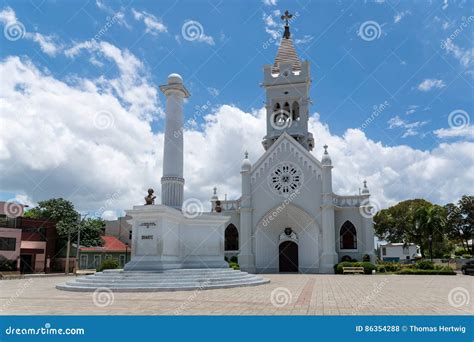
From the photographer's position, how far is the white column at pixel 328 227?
129 feet

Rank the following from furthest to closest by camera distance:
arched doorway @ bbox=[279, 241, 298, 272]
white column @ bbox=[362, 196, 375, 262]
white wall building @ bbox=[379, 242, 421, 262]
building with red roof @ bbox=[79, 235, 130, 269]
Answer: white wall building @ bbox=[379, 242, 421, 262], building with red roof @ bbox=[79, 235, 130, 269], arched doorway @ bbox=[279, 241, 298, 272], white column @ bbox=[362, 196, 375, 262]

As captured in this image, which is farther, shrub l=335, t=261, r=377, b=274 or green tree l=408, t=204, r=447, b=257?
green tree l=408, t=204, r=447, b=257

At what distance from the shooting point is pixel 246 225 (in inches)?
1666

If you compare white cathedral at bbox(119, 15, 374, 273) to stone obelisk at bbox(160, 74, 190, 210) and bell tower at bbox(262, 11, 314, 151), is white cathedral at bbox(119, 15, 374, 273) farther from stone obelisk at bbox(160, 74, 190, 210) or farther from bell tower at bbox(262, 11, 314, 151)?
stone obelisk at bbox(160, 74, 190, 210)

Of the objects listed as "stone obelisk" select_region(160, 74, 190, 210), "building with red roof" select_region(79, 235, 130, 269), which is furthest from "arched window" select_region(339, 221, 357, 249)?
"building with red roof" select_region(79, 235, 130, 269)

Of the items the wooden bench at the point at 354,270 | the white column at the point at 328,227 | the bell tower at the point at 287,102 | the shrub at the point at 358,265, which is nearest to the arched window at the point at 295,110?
the bell tower at the point at 287,102

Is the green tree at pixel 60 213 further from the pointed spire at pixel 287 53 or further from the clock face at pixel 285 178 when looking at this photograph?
the pointed spire at pixel 287 53

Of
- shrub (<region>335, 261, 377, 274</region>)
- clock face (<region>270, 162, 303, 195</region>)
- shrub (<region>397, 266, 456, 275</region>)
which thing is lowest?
shrub (<region>397, 266, 456, 275</region>)

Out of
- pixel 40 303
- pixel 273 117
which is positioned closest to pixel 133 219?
pixel 40 303

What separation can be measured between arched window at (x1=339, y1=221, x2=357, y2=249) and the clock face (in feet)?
19.6

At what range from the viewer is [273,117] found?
48812 mm

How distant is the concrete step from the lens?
18109 millimetres

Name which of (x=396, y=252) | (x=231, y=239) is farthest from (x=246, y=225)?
(x=396, y=252)

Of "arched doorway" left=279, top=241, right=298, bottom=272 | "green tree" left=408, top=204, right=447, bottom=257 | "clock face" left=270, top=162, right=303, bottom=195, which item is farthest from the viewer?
"green tree" left=408, top=204, right=447, bottom=257
